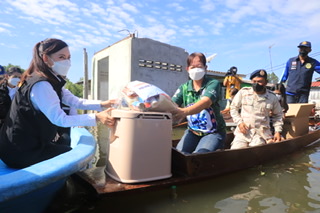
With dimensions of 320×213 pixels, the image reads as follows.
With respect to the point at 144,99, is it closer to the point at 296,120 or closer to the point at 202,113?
the point at 202,113

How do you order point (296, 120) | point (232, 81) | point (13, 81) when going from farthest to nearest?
point (232, 81) → point (296, 120) → point (13, 81)

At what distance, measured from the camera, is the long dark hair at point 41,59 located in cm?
189

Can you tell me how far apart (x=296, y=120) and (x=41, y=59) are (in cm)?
452

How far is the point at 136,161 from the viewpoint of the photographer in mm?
1951

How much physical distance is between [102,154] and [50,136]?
270 centimetres

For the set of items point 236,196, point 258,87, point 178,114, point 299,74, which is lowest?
point 236,196

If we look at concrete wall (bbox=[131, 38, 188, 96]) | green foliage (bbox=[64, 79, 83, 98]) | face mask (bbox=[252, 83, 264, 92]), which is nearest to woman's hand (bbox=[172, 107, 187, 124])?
face mask (bbox=[252, 83, 264, 92])

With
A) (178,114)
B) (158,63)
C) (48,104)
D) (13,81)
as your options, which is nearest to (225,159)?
(178,114)

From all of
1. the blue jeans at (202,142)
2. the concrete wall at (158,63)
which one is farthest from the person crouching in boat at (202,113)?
the concrete wall at (158,63)

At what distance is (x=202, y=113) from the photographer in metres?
2.75

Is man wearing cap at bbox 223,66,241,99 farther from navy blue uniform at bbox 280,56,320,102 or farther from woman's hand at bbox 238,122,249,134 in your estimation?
woman's hand at bbox 238,122,249,134

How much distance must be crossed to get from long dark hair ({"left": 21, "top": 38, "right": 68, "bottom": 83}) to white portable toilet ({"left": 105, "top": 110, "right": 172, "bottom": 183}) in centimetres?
63

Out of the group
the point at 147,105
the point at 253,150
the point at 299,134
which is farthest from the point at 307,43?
the point at 147,105

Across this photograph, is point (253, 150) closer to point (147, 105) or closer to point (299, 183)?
point (299, 183)
